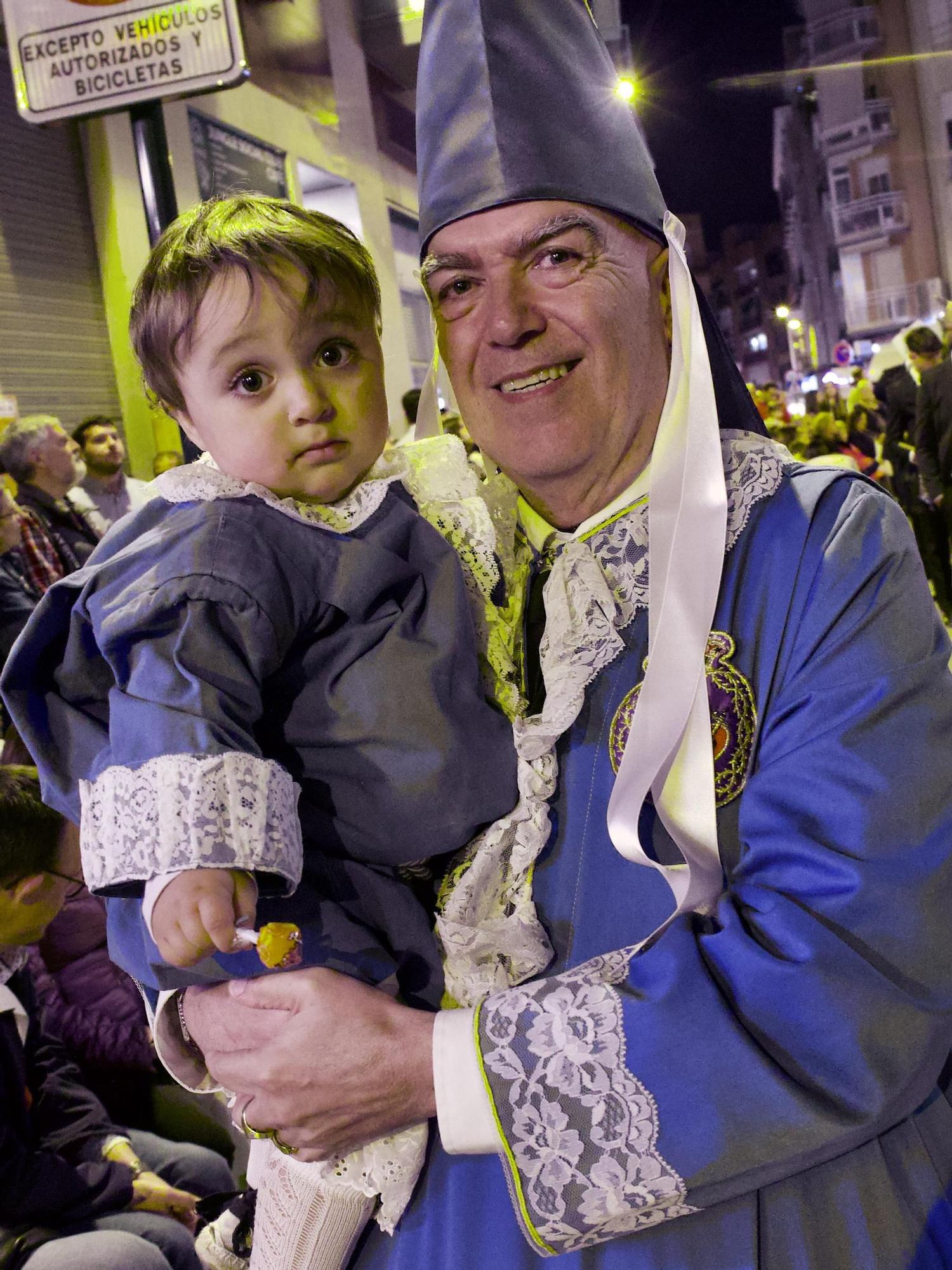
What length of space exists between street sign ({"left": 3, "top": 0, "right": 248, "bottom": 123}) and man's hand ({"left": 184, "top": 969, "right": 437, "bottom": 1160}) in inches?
101

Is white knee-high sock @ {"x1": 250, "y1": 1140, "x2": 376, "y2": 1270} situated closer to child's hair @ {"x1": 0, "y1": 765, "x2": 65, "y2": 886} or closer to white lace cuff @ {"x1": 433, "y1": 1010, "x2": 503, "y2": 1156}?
white lace cuff @ {"x1": 433, "y1": 1010, "x2": 503, "y2": 1156}

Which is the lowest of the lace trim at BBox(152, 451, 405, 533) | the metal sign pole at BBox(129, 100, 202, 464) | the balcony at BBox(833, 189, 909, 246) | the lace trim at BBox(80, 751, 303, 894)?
the lace trim at BBox(80, 751, 303, 894)

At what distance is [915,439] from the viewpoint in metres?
7.94

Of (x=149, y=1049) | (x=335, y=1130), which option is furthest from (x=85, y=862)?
(x=149, y=1049)

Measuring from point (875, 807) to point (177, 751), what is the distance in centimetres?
79

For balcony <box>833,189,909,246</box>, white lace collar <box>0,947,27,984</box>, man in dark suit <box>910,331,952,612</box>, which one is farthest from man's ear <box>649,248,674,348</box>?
balcony <box>833,189,909,246</box>

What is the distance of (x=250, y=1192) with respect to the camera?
6.29 feet

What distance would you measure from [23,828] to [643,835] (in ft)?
6.68

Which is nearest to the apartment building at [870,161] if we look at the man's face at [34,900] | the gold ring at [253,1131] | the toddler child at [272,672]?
the man's face at [34,900]

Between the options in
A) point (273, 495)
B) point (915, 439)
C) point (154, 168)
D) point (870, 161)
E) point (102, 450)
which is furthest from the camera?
point (870, 161)

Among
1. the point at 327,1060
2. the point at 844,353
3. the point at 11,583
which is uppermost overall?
the point at 844,353

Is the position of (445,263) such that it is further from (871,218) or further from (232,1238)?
(871,218)

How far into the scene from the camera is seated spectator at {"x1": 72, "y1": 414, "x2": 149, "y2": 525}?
20.7 feet

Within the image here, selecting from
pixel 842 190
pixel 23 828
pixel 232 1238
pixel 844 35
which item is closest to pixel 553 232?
pixel 232 1238
